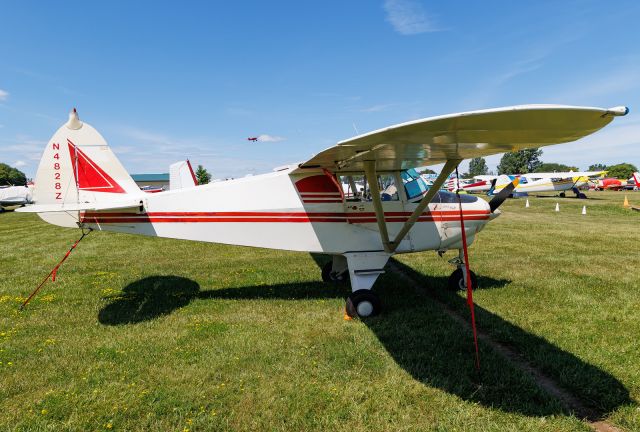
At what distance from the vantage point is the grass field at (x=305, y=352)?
3.42 m

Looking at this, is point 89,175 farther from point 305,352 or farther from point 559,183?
point 559,183

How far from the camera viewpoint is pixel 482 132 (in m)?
3.33

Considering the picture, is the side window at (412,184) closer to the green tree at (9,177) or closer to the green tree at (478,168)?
the green tree at (9,177)

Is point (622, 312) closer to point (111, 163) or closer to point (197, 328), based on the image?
point (197, 328)

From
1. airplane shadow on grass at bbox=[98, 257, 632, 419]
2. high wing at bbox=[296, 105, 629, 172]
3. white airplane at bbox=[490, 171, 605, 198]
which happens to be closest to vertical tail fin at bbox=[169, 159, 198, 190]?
airplane shadow on grass at bbox=[98, 257, 632, 419]

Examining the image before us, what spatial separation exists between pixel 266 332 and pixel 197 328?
102 cm

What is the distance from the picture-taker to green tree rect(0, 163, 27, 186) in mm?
101506

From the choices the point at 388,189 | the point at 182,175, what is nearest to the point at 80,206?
the point at 388,189

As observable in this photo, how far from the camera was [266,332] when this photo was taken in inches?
205

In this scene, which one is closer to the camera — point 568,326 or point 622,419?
point 622,419

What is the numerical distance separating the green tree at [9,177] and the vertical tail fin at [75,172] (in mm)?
123766

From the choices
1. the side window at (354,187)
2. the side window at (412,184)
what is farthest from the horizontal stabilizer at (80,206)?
the side window at (412,184)

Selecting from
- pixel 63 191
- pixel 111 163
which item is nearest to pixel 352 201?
pixel 111 163

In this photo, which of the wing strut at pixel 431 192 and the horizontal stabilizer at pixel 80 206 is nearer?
the wing strut at pixel 431 192
